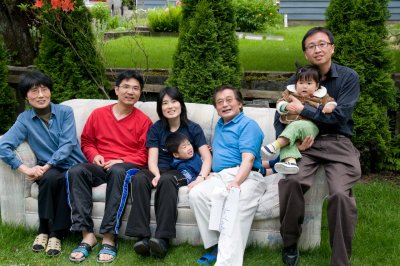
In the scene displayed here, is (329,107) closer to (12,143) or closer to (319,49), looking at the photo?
(319,49)

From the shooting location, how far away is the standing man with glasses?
331 cm

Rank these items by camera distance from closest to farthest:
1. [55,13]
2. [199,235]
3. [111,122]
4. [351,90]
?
1. [351,90]
2. [199,235]
3. [111,122]
4. [55,13]

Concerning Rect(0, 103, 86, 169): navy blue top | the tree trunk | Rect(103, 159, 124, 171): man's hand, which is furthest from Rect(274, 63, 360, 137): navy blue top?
the tree trunk

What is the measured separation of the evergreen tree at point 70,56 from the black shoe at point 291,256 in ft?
10.4

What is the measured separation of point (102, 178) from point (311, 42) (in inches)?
75.8

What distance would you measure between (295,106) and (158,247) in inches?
55.4

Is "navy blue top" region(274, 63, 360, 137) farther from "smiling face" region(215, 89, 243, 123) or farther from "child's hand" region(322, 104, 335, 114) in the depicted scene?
"smiling face" region(215, 89, 243, 123)

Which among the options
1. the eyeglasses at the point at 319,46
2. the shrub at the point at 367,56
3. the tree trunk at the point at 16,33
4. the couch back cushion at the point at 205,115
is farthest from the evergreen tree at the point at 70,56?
the eyeglasses at the point at 319,46

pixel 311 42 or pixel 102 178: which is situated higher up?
pixel 311 42

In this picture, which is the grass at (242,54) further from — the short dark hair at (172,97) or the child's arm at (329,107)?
the child's arm at (329,107)

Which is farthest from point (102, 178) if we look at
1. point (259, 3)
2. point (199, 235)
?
point (259, 3)

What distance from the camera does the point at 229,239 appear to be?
345cm

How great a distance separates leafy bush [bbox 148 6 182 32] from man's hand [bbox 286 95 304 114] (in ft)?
28.2

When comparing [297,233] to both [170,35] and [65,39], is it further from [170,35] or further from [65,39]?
[170,35]
